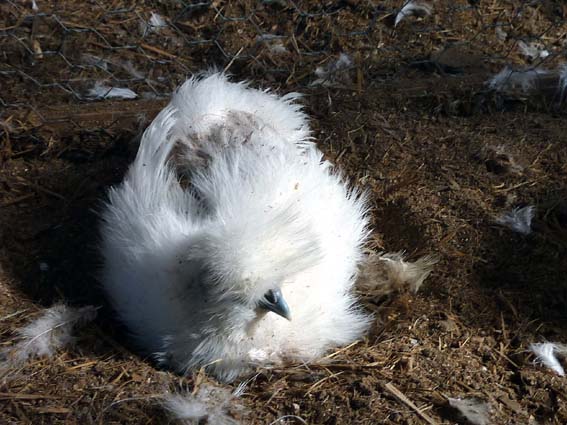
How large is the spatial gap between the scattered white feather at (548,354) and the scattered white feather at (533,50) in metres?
2.09

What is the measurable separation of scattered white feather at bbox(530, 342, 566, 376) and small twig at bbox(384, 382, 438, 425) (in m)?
0.59

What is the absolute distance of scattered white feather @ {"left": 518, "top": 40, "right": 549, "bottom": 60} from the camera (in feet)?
14.3

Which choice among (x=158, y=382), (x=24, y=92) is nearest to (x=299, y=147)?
(x=158, y=382)

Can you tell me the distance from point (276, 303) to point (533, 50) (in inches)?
106

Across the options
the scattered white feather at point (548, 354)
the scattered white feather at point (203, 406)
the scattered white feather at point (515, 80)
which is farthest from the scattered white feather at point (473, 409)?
the scattered white feather at point (515, 80)

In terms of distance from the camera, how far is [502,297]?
3.08m

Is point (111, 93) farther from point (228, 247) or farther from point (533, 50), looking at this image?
point (533, 50)

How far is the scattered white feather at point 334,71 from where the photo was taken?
13.5 feet

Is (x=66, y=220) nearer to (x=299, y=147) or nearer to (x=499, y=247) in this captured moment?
(x=299, y=147)

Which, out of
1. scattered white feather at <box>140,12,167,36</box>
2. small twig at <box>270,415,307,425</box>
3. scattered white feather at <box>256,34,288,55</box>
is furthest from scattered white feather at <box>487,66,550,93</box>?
small twig at <box>270,415,307,425</box>

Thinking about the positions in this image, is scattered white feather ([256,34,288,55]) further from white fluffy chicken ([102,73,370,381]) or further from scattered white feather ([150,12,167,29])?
white fluffy chicken ([102,73,370,381])

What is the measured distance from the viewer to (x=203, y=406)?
100 inches

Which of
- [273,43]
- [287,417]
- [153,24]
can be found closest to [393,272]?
[287,417]

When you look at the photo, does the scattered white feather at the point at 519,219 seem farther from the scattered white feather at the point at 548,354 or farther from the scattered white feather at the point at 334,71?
the scattered white feather at the point at 334,71
